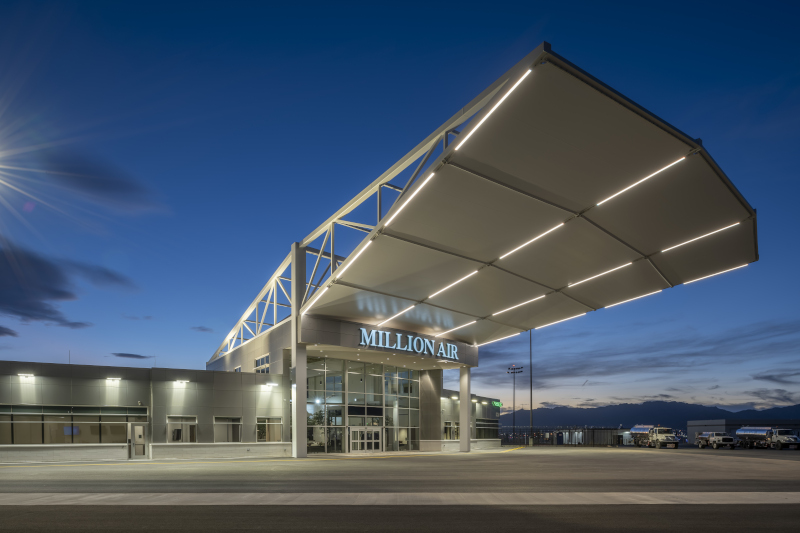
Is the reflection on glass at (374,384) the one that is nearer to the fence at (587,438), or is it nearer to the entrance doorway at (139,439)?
the entrance doorway at (139,439)

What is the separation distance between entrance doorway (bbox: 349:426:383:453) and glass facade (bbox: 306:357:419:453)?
349mm

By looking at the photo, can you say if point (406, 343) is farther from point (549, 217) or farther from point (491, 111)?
point (491, 111)

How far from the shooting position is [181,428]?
37.6m

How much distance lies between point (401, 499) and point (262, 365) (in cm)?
3254

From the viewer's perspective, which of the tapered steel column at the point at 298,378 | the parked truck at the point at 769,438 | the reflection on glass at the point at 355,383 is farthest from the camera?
the parked truck at the point at 769,438

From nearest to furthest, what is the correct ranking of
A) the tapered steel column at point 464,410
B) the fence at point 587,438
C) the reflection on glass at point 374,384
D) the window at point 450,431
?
the reflection on glass at point 374,384 → the tapered steel column at point 464,410 → the window at point 450,431 → the fence at point 587,438

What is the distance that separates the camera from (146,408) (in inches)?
1443

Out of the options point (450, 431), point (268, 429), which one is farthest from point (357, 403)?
point (450, 431)

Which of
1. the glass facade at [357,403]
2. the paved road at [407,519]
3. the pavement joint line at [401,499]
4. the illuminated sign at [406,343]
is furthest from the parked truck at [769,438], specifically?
the paved road at [407,519]

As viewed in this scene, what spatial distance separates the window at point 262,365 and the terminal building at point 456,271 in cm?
21

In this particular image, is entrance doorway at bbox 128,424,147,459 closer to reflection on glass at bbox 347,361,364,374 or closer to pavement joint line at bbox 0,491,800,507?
reflection on glass at bbox 347,361,364,374

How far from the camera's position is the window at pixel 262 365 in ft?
139

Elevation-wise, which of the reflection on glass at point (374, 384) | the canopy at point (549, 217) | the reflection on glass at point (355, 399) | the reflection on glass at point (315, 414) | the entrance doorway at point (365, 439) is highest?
the canopy at point (549, 217)

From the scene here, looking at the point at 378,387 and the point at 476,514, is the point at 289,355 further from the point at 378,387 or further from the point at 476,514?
the point at 476,514
